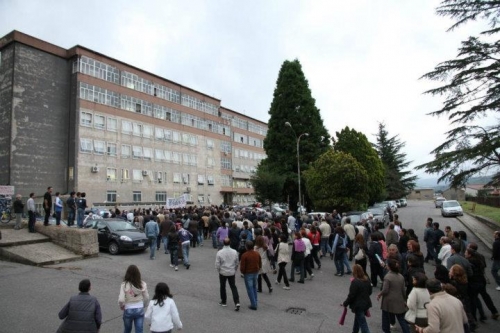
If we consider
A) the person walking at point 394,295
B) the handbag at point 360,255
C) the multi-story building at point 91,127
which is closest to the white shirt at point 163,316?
the person walking at point 394,295

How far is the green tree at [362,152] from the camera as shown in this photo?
126 feet

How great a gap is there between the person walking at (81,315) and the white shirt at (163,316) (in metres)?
0.74

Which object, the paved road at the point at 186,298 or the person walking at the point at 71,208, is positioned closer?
the paved road at the point at 186,298

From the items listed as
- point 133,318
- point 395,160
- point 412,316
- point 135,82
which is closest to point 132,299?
point 133,318

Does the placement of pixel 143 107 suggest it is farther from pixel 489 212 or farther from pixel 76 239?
pixel 489 212

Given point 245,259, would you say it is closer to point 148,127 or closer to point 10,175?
point 10,175

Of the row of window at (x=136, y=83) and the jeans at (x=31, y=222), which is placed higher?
the row of window at (x=136, y=83)

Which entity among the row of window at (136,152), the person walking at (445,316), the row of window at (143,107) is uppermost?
the row of window at (143,107)

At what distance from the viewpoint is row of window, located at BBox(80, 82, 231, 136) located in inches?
1522

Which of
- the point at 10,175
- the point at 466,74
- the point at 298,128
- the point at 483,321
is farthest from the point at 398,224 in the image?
the point at 10,175

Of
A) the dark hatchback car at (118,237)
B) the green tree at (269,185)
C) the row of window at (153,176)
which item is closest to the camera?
the dark hatchback car at (118,237)

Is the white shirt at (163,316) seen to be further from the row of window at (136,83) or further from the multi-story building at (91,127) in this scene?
the row of window at (136,83)

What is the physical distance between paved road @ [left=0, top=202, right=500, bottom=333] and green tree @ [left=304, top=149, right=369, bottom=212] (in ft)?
49.9

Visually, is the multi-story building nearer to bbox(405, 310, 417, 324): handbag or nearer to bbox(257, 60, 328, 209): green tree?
bbox(257, 60, 328, 209): green tree
